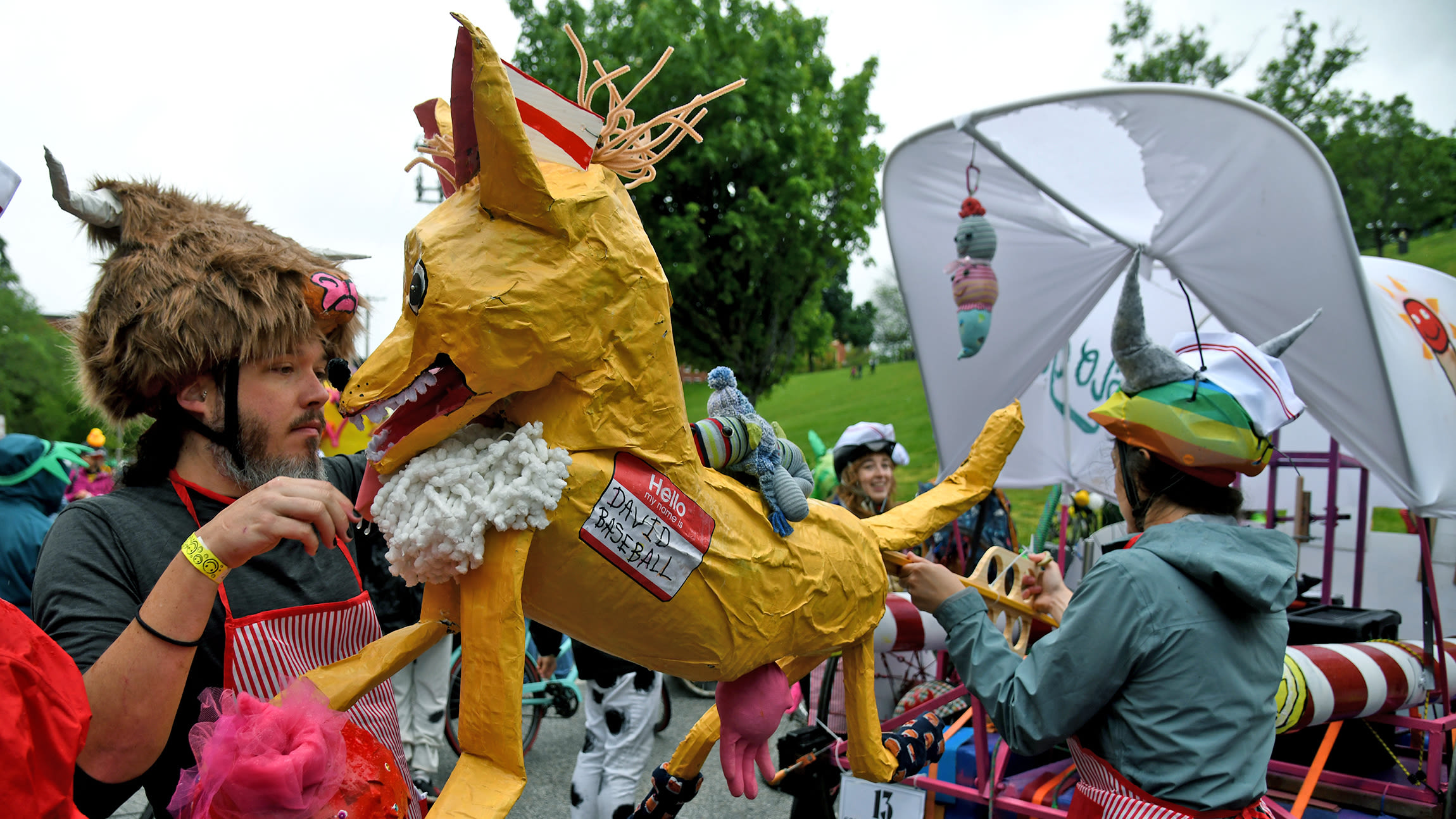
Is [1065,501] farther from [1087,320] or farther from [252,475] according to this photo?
[252,475]

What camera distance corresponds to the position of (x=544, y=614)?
4.36 feet

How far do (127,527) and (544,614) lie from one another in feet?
2.66

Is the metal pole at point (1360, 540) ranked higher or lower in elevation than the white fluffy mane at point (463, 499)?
lower

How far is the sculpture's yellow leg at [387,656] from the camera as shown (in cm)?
130

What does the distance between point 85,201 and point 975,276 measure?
3.32 meters

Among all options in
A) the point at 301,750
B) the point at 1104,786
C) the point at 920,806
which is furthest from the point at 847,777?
the point at 301,750

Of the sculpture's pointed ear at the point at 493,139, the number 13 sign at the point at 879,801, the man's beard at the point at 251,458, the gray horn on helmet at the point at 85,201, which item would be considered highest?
the sculpture's pointed ear at the point at 493,139

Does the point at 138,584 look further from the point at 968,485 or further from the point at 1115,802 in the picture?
the point at 1115,802

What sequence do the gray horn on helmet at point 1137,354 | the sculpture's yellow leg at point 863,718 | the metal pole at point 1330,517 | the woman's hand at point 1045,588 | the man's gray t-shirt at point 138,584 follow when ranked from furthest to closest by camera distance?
the metal pole at point 1330,517 < the woman's hand at point 1045,588 < the gray horn on helmet at point 1137,354 < the sculpture's yellow leg at point 863,718 < the man's gray t-shirt at point 138,584

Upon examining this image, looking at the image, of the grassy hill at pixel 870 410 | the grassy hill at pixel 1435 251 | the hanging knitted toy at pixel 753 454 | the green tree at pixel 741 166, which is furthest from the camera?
the grassy hill at pixel 1435 251

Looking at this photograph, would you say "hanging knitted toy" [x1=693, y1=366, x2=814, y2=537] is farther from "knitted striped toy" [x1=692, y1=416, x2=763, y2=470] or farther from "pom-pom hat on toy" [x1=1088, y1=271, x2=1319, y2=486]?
"pom-pom hat on toy" [x1=1088, y1=271, x2=1319, y2=486]

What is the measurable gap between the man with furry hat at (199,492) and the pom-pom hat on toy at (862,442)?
9.47 feet

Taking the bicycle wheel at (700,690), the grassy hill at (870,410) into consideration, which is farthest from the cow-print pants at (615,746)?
the grassy hill at (870,410)

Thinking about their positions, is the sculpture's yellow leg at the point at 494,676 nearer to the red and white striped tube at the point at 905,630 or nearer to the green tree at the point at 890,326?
the red and white striped tube at the point at 905,630
